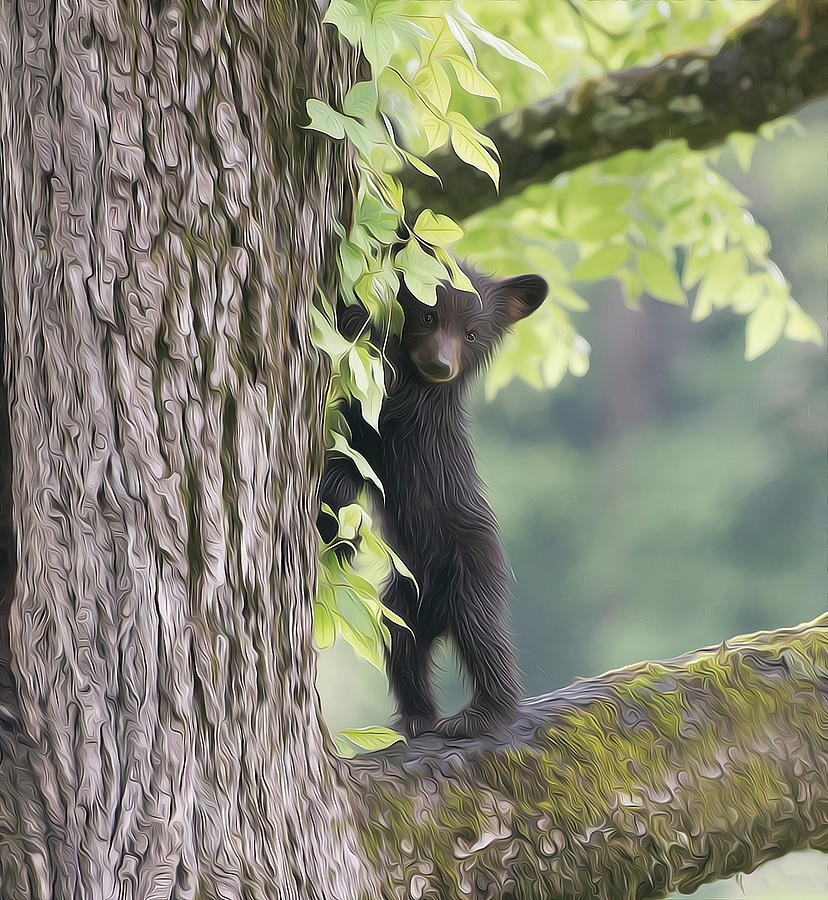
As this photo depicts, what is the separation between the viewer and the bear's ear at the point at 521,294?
1617 millimetres

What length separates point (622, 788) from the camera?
1090mm

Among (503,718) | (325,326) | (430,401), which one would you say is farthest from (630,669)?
(325,326)

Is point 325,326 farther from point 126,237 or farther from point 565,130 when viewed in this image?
point 565,130

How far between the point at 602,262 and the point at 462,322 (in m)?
0.34

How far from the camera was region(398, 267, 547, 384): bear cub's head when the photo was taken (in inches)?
55.7

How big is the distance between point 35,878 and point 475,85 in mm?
757

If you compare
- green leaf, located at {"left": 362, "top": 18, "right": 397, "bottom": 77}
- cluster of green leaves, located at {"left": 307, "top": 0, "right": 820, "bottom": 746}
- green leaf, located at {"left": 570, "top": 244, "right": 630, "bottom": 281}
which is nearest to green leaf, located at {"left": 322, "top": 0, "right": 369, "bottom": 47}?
green leaf, located at {"left": 362, "top": 18, "right": 397, "bottom": 77}

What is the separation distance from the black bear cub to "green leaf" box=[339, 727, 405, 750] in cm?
31

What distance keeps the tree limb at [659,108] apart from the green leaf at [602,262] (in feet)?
1.17

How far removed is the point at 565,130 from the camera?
1.35 meters

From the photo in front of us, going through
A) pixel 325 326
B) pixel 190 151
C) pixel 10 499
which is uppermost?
pixel 190 151

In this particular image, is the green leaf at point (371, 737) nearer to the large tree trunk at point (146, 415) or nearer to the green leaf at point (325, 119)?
the large tree trunk at point (146, 415)

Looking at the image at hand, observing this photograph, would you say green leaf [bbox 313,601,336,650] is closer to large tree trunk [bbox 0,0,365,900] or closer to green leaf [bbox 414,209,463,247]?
large tree trunk [bbox 0,0,365,900]

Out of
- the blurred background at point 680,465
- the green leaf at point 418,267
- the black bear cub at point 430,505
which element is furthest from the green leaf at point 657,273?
the blurred background at point 680,465
